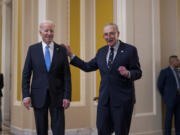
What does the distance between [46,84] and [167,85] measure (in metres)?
2.78

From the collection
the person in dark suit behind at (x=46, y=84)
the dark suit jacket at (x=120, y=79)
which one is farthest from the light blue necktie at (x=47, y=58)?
the dark suit jacket at (x=120, y=79)

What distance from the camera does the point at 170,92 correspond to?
4812mm

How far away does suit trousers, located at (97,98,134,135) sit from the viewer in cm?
262

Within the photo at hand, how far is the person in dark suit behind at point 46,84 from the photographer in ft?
8.65

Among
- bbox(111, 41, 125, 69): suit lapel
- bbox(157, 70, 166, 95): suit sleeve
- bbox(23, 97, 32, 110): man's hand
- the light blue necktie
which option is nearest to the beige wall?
bbox(157, 70, 166, 95): suit sleeve

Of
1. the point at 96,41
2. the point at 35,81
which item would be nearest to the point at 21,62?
the point at 96,41

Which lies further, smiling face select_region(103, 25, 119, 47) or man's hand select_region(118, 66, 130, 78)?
smiling face select_region(103, 25, 119, 47)

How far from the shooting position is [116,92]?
2.63 metres

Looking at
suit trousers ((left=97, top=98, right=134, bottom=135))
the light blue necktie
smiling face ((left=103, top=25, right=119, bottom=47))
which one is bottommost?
suit trousers ((left=97, top=98, right=134, bottom=135))

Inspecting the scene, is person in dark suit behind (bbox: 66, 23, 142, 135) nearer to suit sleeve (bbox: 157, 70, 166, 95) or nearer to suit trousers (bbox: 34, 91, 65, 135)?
suit trousers (bbox: 34, 91, 65, 135)

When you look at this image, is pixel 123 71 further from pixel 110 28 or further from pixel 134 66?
pixel 110 28

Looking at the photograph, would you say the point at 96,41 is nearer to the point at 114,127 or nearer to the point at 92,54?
the point at 92,54

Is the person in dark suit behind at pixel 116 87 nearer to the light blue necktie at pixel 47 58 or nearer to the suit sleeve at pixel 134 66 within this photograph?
the suit sleeve at pixel 134 66

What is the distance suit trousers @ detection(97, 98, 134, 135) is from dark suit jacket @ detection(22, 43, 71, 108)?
1.22 ft
